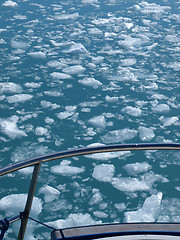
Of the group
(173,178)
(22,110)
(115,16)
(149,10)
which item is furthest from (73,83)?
(149,10)

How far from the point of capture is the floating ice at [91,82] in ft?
20.0

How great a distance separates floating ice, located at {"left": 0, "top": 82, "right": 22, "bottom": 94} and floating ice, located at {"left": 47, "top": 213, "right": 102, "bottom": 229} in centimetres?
273

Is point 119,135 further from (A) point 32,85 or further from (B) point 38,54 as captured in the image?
(B) point 38,54

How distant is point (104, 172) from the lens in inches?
165

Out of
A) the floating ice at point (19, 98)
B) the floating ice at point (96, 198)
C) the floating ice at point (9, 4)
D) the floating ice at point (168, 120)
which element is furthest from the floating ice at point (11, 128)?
the floating ice at point (9, 4)

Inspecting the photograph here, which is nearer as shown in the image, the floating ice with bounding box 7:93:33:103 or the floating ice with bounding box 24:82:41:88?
the floating ice with bounding box 7:93:33:103

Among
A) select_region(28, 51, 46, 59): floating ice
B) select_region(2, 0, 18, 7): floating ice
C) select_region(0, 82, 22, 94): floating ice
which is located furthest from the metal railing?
select_region(2, 0, 18, 7): floating ice

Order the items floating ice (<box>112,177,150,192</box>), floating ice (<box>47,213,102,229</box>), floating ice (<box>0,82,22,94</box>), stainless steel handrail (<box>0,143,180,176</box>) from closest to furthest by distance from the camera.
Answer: stainless steel handrail (<box>0,143,180,176</box>) → floating ice (<box>47,213,102,229</box>) → floating ice (<box>112,177,150,192</box>) → floating ice (<box>0,82,22,94</box>)

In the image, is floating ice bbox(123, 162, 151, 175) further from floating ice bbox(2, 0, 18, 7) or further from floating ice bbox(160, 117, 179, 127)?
floating ice bbox(2, 0, 18, 7)

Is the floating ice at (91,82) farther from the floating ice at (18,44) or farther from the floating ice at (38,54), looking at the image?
the floating ice at (18,44)

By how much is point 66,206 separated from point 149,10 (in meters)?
7.58

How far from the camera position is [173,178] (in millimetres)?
4223

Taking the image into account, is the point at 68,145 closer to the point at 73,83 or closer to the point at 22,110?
the point at 22,110

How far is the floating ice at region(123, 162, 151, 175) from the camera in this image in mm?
4273
